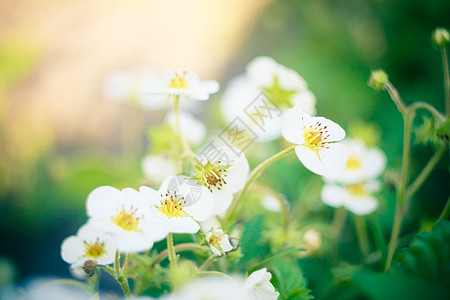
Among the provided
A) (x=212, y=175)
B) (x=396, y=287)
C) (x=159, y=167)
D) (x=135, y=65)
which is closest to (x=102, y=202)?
(x=212, y=175)

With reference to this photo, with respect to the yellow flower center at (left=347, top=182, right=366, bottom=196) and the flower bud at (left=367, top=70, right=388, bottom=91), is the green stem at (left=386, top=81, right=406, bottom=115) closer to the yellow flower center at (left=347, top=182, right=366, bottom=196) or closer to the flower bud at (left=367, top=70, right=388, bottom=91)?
the flower bud at (left=367, top=70, right=388, bottom=91)

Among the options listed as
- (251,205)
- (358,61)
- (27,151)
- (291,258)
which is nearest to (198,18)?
(358,61)

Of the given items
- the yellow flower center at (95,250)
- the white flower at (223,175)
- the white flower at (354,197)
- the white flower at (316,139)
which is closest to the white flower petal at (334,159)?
the white flower at (316,139)

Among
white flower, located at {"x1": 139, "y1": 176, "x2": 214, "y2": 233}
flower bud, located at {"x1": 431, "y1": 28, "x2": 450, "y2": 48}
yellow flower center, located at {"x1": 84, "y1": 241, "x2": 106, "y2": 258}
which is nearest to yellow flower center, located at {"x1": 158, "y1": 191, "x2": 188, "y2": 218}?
white flower, located at {"x1": 139, "y1": 176, "x2": 214, "y2": 233}

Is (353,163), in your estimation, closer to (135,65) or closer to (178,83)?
(178,83)

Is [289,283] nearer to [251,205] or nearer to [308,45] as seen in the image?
[251,205]

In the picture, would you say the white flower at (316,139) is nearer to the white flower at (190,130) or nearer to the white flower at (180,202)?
the white flower at (180,202)
